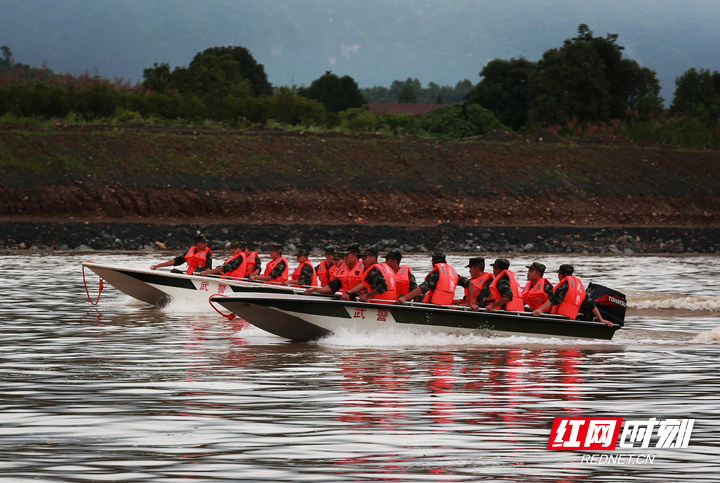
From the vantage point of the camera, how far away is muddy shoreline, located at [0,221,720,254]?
148 feet

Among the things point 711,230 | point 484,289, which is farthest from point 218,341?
point 711,230

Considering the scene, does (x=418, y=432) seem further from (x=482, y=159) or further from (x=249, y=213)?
(x=482, y=159)

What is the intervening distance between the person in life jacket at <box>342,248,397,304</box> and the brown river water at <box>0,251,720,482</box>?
0.68 meters

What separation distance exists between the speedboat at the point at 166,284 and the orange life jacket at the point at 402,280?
14.8ft

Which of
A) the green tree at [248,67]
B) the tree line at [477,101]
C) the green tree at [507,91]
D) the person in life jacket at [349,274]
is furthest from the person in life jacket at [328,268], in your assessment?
the green tree at [248,67]

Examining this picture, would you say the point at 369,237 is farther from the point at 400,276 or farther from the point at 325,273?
the point at 400,276

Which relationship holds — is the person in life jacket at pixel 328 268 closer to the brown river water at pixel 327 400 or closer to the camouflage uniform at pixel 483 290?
the brown river water at pixel 327 400

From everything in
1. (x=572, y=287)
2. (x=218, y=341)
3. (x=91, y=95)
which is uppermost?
(x=91, y=95)

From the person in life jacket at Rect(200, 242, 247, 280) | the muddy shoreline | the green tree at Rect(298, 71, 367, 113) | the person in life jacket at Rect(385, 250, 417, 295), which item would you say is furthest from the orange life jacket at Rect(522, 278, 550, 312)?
the green tree at Rect(298, 71, 367, 113)

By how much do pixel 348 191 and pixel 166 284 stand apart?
34.2 meters

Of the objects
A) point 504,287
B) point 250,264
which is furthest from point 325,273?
point 504,287

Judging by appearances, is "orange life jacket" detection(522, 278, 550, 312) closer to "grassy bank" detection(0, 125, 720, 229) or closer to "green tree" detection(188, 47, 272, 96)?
"grassy bank" detection(0, 125, 720, 229)

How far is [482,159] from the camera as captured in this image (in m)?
64.4

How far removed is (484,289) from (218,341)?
15.7 feet
